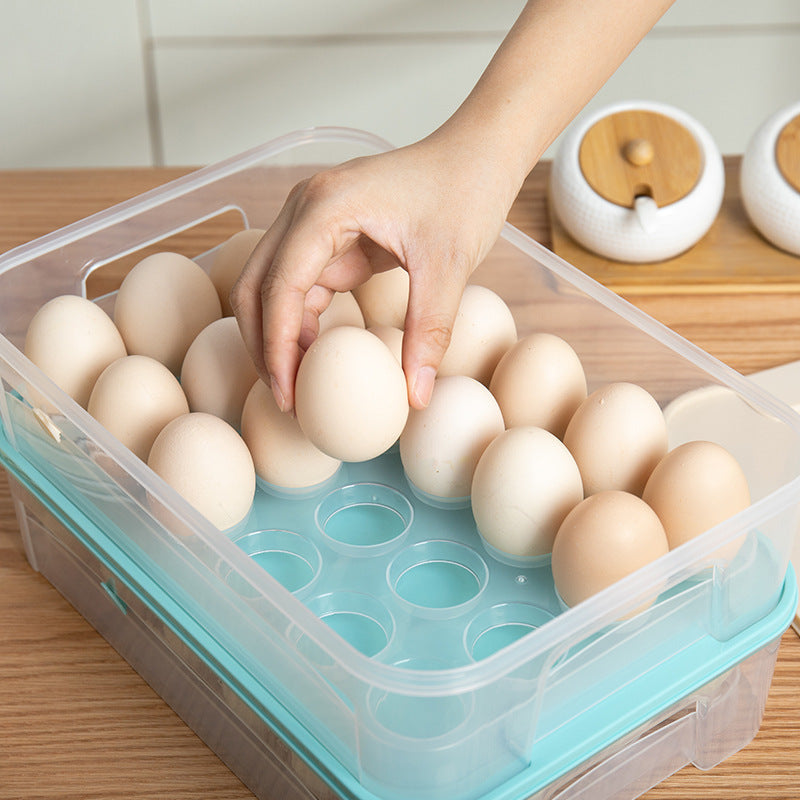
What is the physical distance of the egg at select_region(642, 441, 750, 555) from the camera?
0.65m

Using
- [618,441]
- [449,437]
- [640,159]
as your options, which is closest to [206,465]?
[449,437]

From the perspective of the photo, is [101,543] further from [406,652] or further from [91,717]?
[406,652]

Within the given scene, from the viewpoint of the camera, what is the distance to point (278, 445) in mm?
732

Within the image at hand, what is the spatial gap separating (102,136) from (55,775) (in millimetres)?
1345

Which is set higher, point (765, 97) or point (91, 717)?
point (765, 97)

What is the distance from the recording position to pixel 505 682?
0.54 m

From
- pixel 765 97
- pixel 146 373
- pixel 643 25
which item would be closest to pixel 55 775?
pixel 146 373

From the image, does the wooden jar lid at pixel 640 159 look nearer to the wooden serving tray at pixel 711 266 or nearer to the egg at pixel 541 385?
the wooden serving tray at pixel 711 266

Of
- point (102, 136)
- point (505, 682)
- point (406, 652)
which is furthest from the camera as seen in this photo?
point (102, 136)

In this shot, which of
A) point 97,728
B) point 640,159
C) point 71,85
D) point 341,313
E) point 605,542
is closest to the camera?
point 605,542

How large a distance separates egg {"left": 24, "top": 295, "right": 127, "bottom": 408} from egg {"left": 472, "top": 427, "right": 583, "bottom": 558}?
309 millimetres

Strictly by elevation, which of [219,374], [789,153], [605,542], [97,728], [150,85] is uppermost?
[150,85]

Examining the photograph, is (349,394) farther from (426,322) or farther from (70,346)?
(70,346)

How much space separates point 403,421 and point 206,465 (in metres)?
0.13
